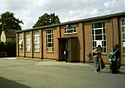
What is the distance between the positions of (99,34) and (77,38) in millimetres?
3490

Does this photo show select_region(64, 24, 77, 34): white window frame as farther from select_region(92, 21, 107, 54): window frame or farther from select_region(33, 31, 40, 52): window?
select_region(33, 31, 40, 52): window

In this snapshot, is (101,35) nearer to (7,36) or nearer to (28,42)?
(28,42)

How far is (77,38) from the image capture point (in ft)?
97.0

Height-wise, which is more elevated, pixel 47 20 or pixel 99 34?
pixel 47 20

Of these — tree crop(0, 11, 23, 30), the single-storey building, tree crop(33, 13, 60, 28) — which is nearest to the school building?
the single-storey building

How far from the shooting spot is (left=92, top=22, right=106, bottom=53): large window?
2617 cm

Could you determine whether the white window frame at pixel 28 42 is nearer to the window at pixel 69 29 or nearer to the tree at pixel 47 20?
the window at pixel 69 29

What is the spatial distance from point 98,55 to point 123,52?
4.85 metres

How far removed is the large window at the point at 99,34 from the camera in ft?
85.9

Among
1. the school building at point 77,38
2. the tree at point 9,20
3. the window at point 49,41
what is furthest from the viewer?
the tree at point 9,20

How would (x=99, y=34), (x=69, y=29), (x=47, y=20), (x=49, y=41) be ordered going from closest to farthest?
(x=99, y=34), (x=69, y=29), (x=49, y=41), (x=47, y=20)

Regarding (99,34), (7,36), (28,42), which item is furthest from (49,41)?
(7,36)

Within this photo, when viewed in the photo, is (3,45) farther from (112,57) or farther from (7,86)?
(7,86)

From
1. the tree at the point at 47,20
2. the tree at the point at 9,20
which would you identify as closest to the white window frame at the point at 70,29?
the tree at the point at 9,20
